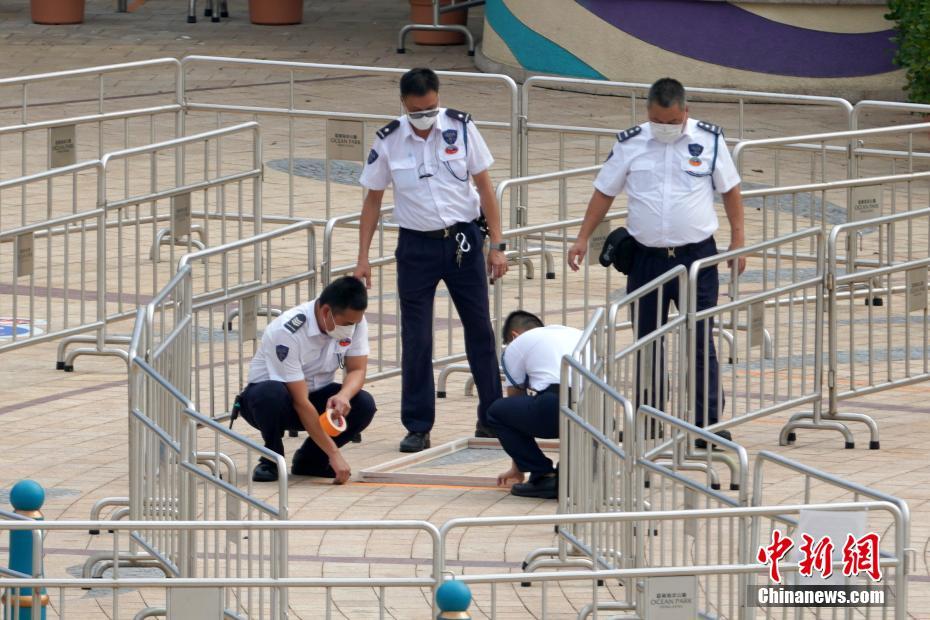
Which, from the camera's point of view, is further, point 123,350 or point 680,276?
point 123,350

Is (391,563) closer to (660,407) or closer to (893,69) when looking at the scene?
(660,407)

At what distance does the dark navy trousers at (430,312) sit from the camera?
1052 centimetres

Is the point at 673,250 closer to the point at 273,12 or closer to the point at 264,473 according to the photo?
the point at 264,473

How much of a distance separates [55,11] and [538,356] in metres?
18.0

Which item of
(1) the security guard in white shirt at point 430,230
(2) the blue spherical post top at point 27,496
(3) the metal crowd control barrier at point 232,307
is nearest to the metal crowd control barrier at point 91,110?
(3) the metal crowd control barrier at point 232,307

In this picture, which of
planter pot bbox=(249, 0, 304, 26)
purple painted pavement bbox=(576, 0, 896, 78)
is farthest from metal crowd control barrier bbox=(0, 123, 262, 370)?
planter pot bbox=(249, 0, 304, 26)

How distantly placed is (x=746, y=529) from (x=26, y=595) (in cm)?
238

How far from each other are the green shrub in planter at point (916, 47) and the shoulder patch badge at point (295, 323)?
32.7 ft

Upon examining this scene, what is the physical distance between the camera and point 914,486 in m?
10.0

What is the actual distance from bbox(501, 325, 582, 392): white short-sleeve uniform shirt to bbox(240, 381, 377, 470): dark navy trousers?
0.79 m

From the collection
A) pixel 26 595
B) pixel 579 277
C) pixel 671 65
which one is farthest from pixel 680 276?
pixel 671 65

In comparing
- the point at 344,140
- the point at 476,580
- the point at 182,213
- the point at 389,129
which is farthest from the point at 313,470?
the point at 344,140

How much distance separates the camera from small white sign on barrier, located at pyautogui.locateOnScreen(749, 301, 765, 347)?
416 inches

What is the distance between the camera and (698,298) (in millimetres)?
10289
